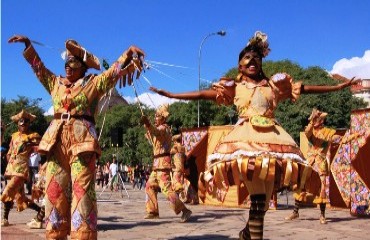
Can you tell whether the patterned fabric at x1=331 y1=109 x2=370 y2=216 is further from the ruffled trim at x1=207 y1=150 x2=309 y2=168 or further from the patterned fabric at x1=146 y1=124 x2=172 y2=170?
the ruffled trim at x1=207 y1=150 x2=309 y2=168

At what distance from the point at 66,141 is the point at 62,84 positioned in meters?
0.68

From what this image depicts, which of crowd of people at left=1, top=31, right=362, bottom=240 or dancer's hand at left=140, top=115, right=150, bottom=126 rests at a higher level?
dancer's hand at left=140, top=115, right=150, bottom=126

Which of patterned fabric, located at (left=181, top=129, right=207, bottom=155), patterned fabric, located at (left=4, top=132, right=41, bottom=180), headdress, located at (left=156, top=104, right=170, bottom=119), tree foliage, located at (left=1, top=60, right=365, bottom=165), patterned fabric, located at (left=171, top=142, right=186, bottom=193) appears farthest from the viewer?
tree foliage, located at (left=1, top=60, right=365, bottom=165)

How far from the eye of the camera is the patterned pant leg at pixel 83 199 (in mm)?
5113

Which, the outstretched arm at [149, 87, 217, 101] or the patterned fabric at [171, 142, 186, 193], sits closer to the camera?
the outstretched arm at [149, 87, 217, 101]

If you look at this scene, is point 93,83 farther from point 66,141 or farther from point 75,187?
point 75,187

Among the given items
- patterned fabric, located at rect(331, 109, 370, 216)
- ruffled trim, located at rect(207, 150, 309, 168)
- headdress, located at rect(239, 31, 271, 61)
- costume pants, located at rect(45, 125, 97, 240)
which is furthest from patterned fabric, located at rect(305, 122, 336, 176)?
costume pants, located at rect(45, 125, 97, 240)

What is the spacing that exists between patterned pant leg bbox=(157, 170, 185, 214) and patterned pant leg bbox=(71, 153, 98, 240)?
4.40m

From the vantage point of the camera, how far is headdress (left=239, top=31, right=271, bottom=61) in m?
5.54

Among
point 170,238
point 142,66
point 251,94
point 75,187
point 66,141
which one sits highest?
point 142,66

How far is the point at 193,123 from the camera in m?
41.6

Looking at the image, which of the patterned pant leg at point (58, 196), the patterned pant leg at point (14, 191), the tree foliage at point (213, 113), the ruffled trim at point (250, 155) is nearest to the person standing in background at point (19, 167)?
the patterned pant leg at point (14, 191)

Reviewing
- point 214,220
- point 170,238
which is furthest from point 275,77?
point 214,220

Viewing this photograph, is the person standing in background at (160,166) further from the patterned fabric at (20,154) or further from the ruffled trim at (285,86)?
the ruffled trim at (285,86)
